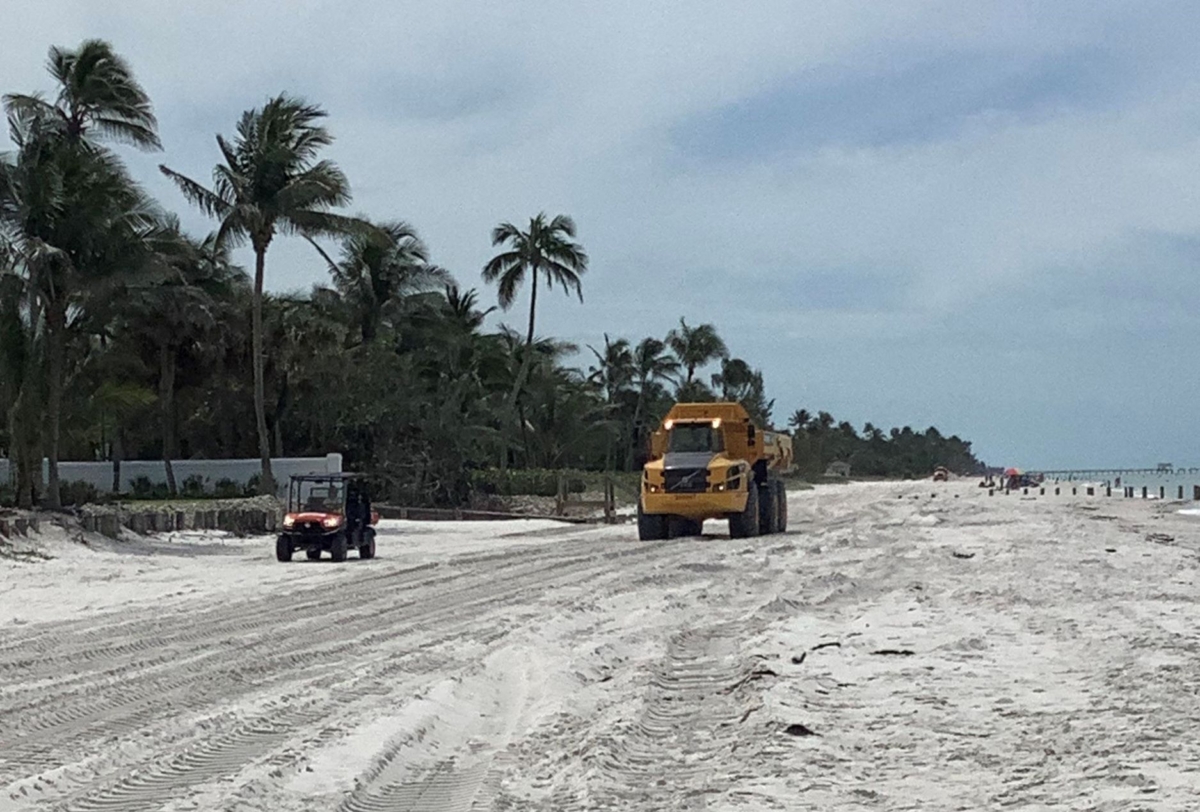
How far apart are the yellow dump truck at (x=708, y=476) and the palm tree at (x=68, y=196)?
10991 mm

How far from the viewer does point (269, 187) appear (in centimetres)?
3622

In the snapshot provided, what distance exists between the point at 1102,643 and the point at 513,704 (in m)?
4.59

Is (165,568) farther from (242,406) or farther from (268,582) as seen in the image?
(242,406)

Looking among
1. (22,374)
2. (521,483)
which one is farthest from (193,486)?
(22,374)

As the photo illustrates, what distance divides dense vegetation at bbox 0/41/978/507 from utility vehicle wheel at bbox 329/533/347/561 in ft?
25.7

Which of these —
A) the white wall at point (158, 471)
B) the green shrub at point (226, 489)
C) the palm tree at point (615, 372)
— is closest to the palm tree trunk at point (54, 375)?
the green shrub at point (226, 489)

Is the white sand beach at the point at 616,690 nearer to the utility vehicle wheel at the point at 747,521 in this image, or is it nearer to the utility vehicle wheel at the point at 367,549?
the utility vehicle wheel at the point at 367,549

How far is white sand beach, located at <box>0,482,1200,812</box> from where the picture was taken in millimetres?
6762

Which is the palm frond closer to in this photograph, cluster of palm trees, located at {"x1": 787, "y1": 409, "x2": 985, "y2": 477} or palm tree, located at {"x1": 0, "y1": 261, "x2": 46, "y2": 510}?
palm tree, located at {"x1": 0, "y1": 261, "x2": 46, "y2": 510}

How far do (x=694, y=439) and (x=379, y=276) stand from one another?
75.1 ft

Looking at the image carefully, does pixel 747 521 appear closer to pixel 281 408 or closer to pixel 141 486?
pixel 141 486

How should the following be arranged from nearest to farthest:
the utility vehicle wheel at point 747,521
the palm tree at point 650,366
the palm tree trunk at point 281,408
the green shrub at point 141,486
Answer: the utility vehicle wheel at point 747,521
the green shrub at point 141,486
the palm tree trunk at point 281,408
the palm tree at point 650,366

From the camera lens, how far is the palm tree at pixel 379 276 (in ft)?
160

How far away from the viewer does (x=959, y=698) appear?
870 cm
